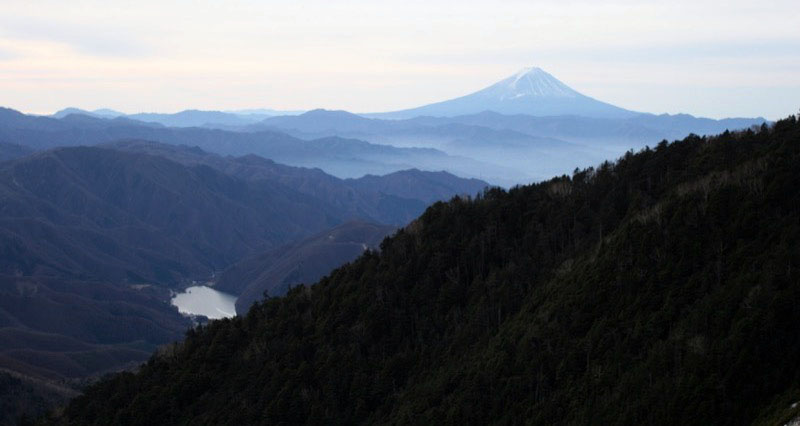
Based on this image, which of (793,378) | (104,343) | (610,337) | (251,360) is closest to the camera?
(793,378)

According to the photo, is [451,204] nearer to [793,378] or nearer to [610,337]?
[610,337]

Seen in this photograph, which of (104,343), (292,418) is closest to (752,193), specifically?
(292,418)

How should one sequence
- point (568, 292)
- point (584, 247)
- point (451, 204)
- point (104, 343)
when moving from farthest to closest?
point (104, 343) → point (451, 204) → point (584, 247) → point (568, 292)

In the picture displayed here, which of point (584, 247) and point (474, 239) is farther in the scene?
point (474, 239)

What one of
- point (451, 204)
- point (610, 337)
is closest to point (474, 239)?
point (451, 204)

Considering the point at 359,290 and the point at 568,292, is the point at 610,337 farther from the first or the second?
the point at 359,290

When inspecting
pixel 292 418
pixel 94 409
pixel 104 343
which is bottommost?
pixel 104 343

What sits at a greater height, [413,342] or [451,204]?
[451,204]
